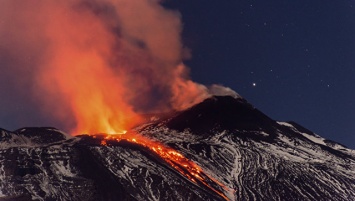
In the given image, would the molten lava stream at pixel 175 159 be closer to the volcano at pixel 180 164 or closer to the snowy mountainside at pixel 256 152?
the volcano at pixel 180 164

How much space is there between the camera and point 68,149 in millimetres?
66688

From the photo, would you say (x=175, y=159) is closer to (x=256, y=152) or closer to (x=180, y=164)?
(x=180, y=164)

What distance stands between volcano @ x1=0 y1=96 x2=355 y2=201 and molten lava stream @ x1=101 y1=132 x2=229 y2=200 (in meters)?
0.14

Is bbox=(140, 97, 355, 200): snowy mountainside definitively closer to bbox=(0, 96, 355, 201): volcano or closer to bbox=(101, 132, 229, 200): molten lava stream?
bbox=(0, 96, 355, 201): volcano

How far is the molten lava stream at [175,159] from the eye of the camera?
61.1 metres

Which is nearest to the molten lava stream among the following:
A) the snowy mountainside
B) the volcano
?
the volcano

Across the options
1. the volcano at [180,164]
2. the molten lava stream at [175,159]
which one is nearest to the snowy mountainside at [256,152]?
the volcano at [180,164]

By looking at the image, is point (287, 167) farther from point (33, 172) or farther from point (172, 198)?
point (33, 172)

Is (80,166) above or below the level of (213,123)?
below

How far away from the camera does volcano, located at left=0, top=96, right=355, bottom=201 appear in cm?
5475

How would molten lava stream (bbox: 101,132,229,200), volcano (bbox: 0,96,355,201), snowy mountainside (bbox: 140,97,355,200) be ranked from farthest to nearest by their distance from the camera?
snowy mountainside (bbox: 140,97,355,200) → molten lava stream (bbox: 101,132,229,200) → volcano (bbox: 0,96,355,201)

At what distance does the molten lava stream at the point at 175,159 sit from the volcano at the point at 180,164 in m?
0.14

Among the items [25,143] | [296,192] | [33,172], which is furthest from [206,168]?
[25,143]

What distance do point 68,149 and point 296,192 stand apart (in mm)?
28352
